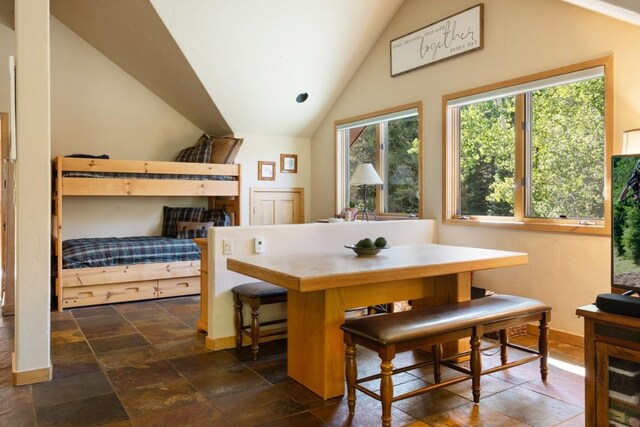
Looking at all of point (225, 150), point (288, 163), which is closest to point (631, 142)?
point (225, 150)

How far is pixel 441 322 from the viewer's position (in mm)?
2436

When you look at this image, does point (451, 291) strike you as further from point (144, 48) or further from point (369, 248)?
point (144, 48)

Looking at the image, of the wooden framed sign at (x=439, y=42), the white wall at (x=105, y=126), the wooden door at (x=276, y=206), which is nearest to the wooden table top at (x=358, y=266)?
the wooden framed sign at (x=439, y=42)

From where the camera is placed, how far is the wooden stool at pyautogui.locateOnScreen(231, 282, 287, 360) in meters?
3.23

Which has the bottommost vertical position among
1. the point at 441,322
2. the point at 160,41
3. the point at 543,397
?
the point at 543,397

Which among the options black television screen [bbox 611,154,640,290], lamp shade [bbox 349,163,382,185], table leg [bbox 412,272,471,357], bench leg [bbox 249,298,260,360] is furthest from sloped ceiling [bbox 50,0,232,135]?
black television screen [bbox 611,154,640,290]

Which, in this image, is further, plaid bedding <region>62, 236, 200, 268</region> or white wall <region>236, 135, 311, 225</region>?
white wall <region>236, 135, 311, 225</region>

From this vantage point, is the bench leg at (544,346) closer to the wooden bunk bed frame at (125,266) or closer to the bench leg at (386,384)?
the bench leg at (386,384)

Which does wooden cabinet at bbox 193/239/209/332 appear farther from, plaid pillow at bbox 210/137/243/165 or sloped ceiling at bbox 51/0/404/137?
sloped ceiling at bbox 51/0/404/137

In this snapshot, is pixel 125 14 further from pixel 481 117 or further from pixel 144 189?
pixel 481 117

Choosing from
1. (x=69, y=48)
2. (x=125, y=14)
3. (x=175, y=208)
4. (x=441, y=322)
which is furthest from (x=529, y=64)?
(x=69, y=48)

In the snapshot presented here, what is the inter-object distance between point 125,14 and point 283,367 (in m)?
3.79

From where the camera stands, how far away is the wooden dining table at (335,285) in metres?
2.44

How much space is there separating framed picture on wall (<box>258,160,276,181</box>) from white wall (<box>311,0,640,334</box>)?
1.66 metres
